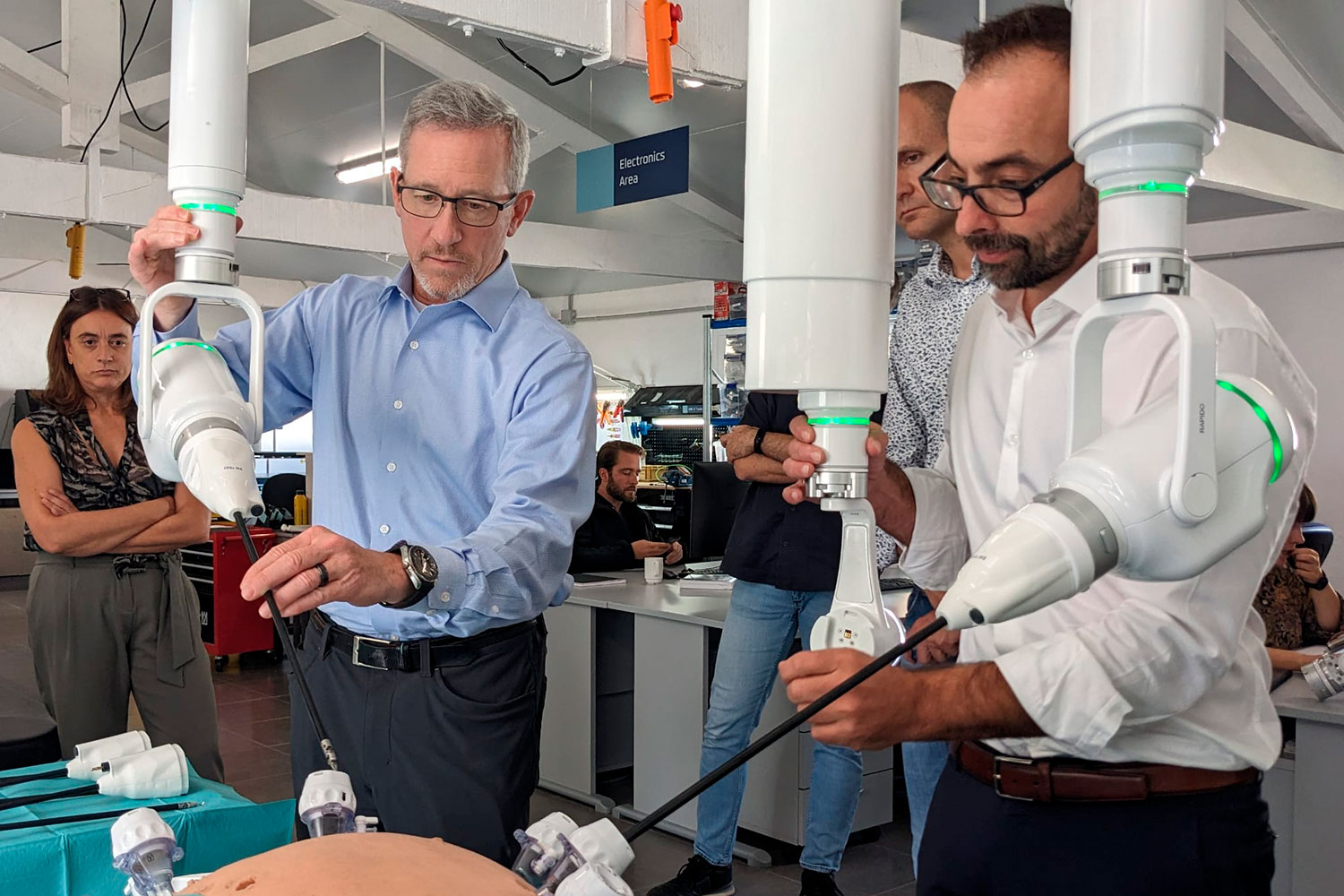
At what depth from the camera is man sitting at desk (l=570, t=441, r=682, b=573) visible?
537cm

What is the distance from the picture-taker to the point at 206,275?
1.21 meters

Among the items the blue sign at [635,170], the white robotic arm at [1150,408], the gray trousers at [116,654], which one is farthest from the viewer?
the blue sign at [635,170]

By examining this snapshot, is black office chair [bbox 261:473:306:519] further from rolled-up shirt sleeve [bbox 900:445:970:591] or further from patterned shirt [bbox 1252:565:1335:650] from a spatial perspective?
rolled-up shirt sleeve [bbox 900:445:970:591]

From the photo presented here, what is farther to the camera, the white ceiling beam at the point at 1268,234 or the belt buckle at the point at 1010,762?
the white ceiling beam at the point at 1268,234

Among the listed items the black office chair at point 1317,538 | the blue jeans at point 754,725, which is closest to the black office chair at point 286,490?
the blue jeans at point 754,725

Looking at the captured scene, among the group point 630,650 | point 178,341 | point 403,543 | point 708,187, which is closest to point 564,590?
point 403,543

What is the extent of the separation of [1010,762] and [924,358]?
130 cm

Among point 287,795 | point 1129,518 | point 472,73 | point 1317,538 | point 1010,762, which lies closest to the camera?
point 1129,518

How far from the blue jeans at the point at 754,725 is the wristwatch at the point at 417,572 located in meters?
2.14

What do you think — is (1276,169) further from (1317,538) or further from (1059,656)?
(1059,656)

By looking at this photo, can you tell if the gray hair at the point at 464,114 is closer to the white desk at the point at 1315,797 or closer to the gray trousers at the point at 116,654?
the gray trousers at the point at 116,654

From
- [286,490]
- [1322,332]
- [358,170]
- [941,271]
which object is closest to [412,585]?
[941,271]

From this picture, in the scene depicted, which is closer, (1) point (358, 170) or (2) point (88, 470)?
(2) point (88, 470)

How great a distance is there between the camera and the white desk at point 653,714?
3953 mm
